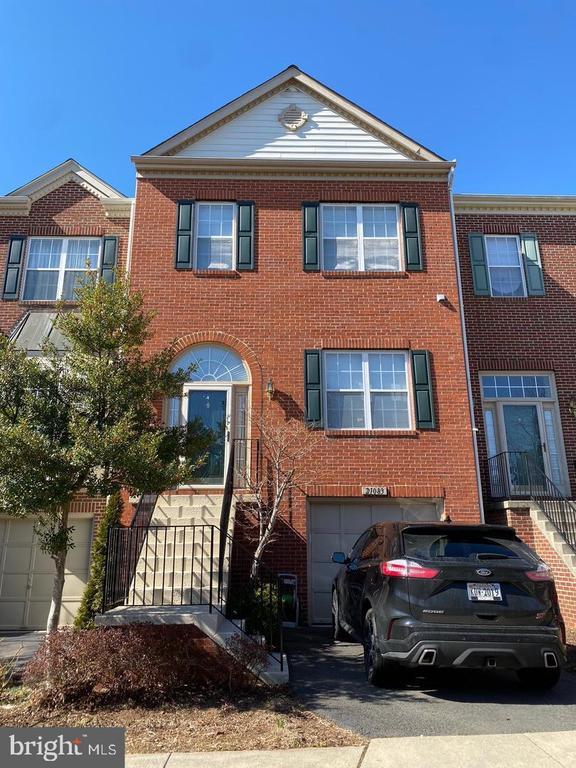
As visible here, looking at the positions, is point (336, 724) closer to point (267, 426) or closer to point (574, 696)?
point (574, 696)

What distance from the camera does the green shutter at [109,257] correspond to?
13.2m

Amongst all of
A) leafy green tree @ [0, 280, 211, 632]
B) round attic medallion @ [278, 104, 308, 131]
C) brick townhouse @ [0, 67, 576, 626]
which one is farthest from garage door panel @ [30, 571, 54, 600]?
round attic medallion @ [278, 104, 308, 131]

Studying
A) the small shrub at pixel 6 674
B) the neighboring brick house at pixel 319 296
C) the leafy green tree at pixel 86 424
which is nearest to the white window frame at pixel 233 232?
the neighboring brick house at pixel 319 296

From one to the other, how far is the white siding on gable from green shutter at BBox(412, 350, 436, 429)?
4.76 m

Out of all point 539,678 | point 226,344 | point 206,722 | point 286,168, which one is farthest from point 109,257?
point 539,678

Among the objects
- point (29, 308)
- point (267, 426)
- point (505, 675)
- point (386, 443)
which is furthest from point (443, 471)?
point (29, 308)

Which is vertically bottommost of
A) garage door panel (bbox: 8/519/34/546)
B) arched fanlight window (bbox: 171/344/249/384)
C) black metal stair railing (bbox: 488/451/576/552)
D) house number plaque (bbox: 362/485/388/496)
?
garage door panel (bbox: 8/519/34/546)

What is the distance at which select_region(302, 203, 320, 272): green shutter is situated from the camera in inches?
481

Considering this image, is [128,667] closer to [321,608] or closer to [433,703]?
[433,703]

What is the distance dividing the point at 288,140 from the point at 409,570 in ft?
34.4

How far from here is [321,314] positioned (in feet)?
39.1

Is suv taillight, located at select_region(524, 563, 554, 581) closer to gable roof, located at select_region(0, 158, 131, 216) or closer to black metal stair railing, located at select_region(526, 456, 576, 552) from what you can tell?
black metal stair railing, located at select_region(526, 456, 576, 552)

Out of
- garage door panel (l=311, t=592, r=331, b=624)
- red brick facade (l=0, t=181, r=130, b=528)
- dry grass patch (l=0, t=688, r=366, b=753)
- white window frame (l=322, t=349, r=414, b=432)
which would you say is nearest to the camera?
dry grass patch (l=0, t=688, r=366, b=753)

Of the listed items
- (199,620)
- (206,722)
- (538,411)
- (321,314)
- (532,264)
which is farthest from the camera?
(532,264)
